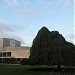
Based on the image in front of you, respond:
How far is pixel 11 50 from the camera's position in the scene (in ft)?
446

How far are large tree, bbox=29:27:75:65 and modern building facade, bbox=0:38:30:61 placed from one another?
282 feet

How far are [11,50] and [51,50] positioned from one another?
98650mm

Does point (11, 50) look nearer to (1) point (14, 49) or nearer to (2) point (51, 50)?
(1) point (14, 49)

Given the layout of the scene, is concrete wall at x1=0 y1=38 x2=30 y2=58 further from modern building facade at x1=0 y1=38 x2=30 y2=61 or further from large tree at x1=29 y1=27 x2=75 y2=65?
large tree at x1=29 y1=27 x2=75 y2=65

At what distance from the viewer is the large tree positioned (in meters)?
37.6

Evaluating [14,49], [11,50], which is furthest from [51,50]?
[11,50]

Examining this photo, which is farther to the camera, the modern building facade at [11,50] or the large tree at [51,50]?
the modern building facade at [11,50]

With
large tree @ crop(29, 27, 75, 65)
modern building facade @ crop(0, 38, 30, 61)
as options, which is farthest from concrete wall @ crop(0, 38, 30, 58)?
large tree @ crop(29, 27, 75, 65)

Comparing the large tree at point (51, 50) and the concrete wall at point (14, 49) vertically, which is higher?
the concrete wall at point (14, 49)

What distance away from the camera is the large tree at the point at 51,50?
123 ft

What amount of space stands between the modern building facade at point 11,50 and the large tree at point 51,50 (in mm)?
86087

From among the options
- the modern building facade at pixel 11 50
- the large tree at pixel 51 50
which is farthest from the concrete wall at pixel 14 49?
the large tree at pixel 51 50

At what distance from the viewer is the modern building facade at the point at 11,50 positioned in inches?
5130

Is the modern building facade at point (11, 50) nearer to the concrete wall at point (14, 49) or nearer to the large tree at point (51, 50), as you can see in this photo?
the concrete wall at point (14, 49)
